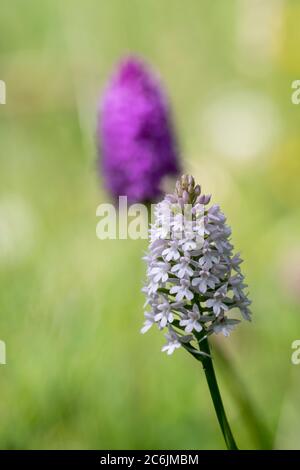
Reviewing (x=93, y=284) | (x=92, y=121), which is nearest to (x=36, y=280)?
(x=93, y=284)

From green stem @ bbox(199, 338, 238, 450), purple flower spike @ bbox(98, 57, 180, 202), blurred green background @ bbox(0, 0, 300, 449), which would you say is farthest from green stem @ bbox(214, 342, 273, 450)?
green stem @ bbox(199, 338, 238, 450)

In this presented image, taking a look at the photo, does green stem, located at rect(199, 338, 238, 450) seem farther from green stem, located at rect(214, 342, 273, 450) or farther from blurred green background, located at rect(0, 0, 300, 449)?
blurred green background, located at rect(0, 0, 300, 449)

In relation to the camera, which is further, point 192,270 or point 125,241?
point 125,241

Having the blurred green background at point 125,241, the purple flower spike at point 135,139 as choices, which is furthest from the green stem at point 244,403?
the purple flower spike at point 135,139

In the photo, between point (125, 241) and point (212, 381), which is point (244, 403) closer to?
point (212, 381)

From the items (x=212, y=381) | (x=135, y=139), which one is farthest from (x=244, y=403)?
(x=135, y=139)
